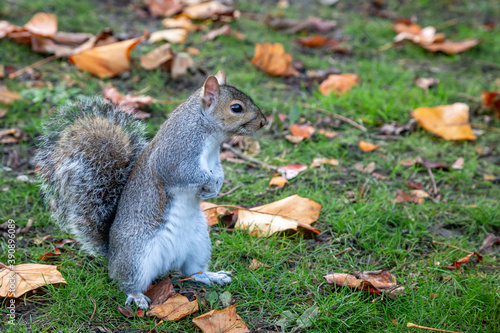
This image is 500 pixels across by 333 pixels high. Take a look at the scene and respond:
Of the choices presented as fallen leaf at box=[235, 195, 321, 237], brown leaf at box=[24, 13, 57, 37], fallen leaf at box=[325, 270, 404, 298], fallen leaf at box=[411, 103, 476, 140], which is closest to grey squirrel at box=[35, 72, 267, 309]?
fallen leaf at box=[235, 195, 321, 237]

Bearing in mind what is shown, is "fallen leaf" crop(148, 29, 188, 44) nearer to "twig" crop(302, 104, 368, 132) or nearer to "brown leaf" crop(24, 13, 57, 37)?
Result: "brown leaf" crop(24, 13, 57, 37)

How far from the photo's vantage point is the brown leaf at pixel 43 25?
3006 millimetres

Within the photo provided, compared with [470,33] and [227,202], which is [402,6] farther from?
[227,202]

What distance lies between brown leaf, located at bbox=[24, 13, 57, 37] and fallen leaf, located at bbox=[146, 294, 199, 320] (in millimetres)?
2213

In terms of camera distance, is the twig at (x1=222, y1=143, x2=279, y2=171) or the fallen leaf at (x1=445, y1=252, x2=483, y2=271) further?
the twig at (x1=222, y1=143, x2=279, y2=171)

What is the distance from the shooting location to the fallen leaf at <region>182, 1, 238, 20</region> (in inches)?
141

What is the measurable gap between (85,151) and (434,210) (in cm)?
141

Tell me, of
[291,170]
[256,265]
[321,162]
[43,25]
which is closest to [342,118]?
[321,162]

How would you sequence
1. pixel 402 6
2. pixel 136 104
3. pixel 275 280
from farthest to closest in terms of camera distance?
pixel 402 6, pixel 136 104, pixel 275 280

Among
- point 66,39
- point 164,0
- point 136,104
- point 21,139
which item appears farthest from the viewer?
point 164,0

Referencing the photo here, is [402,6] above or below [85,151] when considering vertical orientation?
below

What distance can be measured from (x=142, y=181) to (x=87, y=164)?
0.19 m

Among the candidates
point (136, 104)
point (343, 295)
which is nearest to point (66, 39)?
point (136, 104)

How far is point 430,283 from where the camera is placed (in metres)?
1.60
